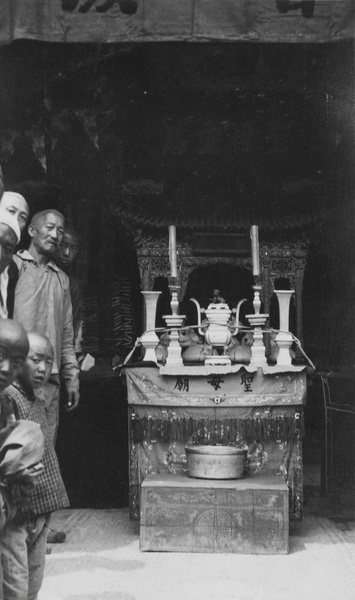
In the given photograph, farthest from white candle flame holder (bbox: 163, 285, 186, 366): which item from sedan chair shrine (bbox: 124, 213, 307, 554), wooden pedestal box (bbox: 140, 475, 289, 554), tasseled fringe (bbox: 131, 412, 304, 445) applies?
wooden pedestal box (bbox: 140, 475, 289, 554)

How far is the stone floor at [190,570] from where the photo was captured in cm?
470

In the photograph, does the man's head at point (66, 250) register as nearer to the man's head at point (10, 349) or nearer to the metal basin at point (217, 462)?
the metal basin at point (217, 462)

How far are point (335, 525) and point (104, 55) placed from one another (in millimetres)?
4185

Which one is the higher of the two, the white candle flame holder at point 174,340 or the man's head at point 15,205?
the man's head at point 15,205

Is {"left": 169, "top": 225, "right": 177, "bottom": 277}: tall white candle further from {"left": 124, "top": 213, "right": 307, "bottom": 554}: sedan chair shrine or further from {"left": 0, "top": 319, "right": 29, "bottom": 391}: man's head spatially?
{"left": 0, "top": 319, "right": 29, "bottom": 391}: man's head

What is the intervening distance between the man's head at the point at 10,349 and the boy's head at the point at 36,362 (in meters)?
0.67

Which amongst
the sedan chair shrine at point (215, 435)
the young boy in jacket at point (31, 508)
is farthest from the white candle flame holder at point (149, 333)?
the young boy in jacket at point (31, 508)

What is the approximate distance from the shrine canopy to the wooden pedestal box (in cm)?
280

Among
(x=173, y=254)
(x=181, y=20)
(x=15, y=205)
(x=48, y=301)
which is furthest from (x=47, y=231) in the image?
(x=181, y=20)

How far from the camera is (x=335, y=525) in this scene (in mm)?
6453

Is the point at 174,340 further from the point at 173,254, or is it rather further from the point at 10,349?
the point at 10,349

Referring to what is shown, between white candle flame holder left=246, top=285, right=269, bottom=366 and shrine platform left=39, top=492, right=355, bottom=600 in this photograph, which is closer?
shrine platform left=39, top=492, right=355, bottom=600

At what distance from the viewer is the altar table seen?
6035 millimetres

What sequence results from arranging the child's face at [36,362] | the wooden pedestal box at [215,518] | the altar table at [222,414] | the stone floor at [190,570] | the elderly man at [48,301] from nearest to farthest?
the child's face at [36,362]
the stone floor at [190,570]
the wooden pedestal box at [215,518]
the elderly man at [48,301]
the altar table at [222,414]
